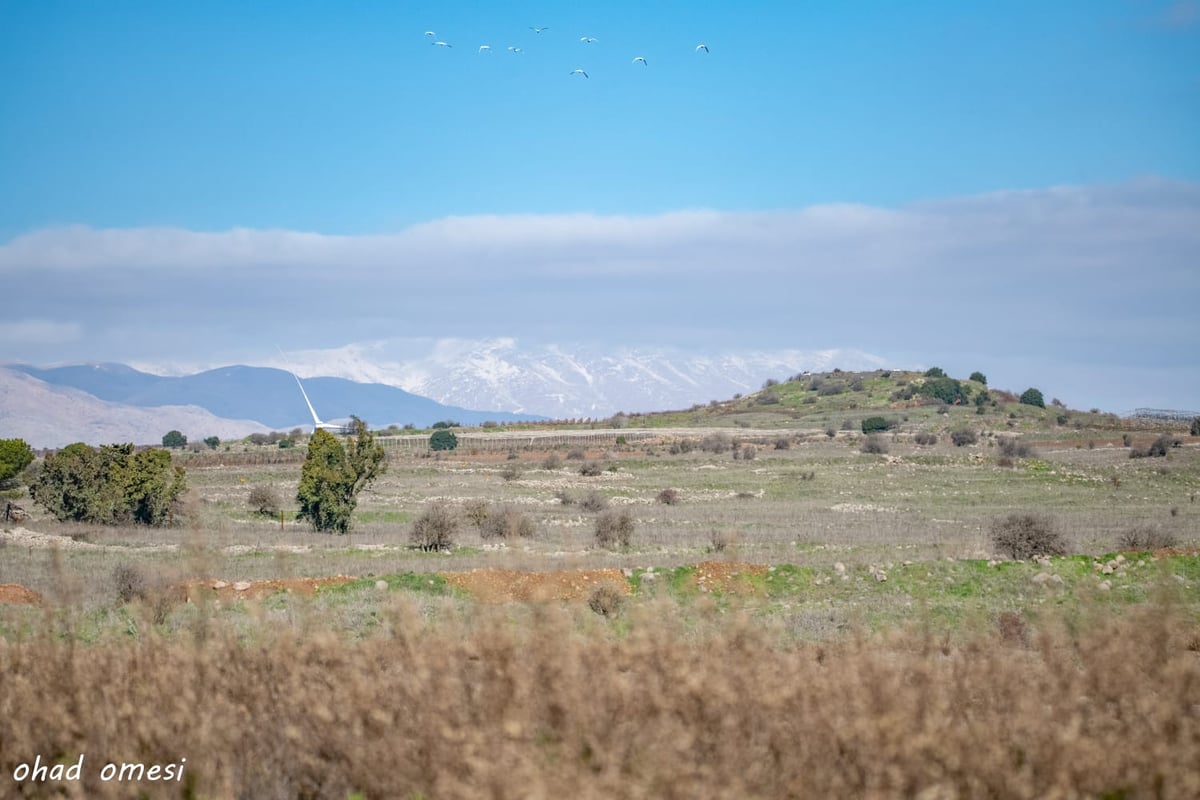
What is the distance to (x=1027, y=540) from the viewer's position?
26.5 m

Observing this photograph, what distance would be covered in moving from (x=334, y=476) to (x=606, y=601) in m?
23.0

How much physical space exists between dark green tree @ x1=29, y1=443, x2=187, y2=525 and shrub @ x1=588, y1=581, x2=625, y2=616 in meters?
26.4

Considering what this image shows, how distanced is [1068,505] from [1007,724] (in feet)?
135

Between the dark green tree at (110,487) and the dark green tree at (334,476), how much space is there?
4.87 m

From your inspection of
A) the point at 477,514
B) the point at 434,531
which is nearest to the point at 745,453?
the point at 477,514

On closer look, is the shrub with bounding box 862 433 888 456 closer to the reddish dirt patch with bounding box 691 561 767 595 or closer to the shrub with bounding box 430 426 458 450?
the shrub with bounding box 430 426 458 450

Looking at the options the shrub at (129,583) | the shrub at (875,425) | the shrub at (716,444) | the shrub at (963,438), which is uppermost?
the shrub at (875,425)

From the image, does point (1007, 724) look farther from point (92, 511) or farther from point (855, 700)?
point (92, 511)

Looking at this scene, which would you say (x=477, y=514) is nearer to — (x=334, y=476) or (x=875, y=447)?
(x=334, y=476)

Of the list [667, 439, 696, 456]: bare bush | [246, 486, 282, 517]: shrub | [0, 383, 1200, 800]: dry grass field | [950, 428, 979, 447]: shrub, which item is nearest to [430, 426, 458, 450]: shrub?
[667, 439, 696, 456]: bare bush

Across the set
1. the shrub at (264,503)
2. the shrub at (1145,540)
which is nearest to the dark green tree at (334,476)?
the shrub at (264,503)

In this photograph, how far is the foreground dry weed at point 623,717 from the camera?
5.14 metres

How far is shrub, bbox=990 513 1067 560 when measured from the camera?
26172 millimetres

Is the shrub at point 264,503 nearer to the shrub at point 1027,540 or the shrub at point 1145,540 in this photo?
the shrub at point 1027,540
